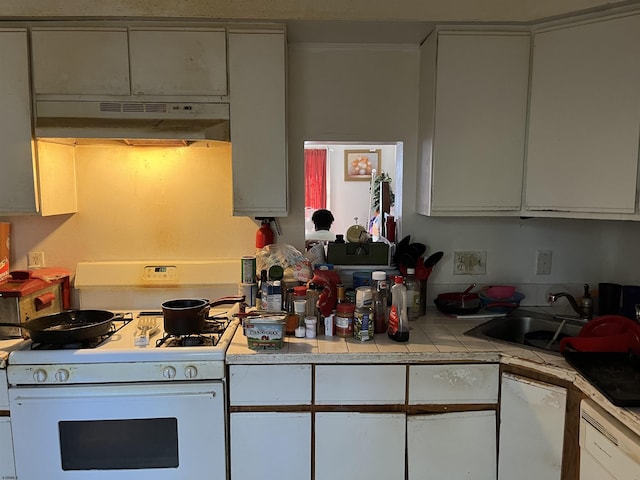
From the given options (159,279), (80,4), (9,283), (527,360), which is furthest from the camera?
(159,279)

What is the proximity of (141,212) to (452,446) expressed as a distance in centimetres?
174

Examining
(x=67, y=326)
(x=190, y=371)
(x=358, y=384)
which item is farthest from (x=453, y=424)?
(x=67, y=326)

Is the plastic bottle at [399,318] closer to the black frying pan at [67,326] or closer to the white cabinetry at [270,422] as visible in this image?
the white cabinetry at [270,422]

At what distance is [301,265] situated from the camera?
2008 mm

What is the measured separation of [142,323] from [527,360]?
1568 millimetres

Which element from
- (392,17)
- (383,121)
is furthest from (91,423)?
(392,17)

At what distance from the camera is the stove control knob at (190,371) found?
164 cm

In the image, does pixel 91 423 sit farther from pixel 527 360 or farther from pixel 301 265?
pixel 527 360

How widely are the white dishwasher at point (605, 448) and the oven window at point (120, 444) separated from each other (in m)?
1.40

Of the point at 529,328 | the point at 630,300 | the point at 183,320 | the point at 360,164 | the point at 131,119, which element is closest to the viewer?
the point at 183,320

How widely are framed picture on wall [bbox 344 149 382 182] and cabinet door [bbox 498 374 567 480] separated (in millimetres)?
4102

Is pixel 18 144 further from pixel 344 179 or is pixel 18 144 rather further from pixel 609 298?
pixel 344 179

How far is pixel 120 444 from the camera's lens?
1.66m

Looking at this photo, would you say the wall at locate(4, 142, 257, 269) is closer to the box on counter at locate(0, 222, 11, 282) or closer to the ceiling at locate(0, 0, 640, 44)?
the box on counter at locate(0, 222, 11, 282)
